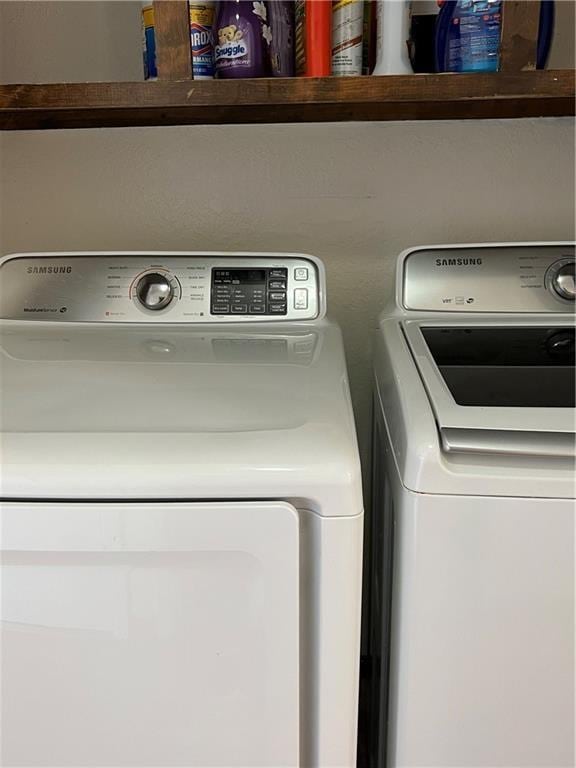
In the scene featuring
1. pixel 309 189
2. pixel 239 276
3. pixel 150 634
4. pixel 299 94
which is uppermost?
pixel 299 94

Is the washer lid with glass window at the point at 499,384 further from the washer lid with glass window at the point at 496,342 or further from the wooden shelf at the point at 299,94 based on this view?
the wooden shelf at the point at 299,94

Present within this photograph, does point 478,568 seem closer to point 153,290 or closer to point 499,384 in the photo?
point 499,384

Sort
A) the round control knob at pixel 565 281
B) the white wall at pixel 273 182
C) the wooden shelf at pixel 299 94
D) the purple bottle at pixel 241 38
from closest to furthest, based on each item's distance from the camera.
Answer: the wooden shelf at pixel 299 94 < the purple bottle at pixel 241 38 < the round control knob at pixel 565 281 < the white wall at pixel 273 182

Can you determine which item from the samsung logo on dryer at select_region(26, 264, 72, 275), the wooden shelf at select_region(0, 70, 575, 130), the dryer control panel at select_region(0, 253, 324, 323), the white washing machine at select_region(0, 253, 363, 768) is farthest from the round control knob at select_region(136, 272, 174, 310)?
the white washing machine at select_region(0, 253, 363, 768)

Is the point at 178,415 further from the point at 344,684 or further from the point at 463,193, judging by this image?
the point at 463,193

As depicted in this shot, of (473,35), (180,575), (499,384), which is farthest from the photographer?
(473,35)

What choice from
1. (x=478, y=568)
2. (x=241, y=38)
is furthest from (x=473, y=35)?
(x=478, y=568)

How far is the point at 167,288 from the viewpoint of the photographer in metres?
1.23

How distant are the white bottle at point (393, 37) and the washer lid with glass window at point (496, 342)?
32 cm

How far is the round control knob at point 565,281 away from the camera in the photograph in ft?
3.94

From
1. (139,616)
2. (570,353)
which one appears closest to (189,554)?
(139,616)

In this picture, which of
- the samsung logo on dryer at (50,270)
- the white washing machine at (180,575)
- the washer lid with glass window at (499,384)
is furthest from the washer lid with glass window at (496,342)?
the samsung logo on dryer at (50,270)

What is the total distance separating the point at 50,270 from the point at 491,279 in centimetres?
79

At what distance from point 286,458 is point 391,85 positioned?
605mm
